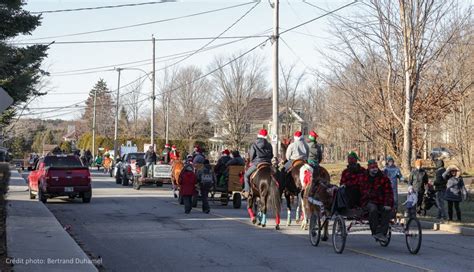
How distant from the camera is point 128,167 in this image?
37656 millimetres

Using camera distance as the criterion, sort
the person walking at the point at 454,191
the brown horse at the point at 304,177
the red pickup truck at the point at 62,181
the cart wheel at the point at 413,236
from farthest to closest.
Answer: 1. the red pickup truck at the point at 62,181
2. the person walking at the point at 454,191
3. the brown horse at the point at 304,177
4. the cart wheel at the point at 413,236

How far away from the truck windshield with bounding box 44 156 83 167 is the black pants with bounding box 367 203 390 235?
1541 centimetres

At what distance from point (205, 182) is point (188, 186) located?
2.50 feet

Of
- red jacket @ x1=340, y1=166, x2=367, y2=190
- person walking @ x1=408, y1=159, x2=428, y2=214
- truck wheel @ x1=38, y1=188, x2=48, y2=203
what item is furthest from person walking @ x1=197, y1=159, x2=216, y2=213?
red jacket @ x1=340, y1=166, x2=367, y2=190

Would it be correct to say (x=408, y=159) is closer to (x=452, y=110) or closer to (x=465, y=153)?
(x=452, y=110)

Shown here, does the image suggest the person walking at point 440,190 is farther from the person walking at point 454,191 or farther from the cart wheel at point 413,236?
the cart wheel at point 413,236

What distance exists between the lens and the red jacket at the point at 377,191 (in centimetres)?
1318

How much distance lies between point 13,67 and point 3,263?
1881 centimetres

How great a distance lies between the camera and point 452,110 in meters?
41.3

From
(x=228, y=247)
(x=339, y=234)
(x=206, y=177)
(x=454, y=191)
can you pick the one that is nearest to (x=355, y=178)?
(x=339, y=234)

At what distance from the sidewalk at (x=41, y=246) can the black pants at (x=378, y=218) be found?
5.45m

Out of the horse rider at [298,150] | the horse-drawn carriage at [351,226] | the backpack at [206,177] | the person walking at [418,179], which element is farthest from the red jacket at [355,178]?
the backpack at [206,177]

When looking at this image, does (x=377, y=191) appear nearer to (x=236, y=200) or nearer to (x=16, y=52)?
(x=236, y=200)

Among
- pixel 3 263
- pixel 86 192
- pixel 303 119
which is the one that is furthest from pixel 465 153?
pixel 303 119
